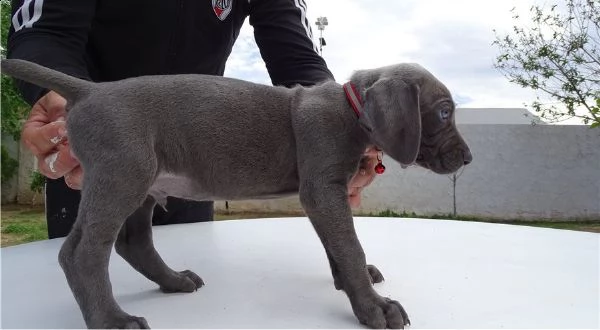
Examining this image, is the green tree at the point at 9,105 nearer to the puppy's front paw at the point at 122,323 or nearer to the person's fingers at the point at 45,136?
the person's fingers at the point at 45,136

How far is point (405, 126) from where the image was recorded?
125cm

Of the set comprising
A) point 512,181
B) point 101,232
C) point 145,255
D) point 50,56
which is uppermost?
point 50,56

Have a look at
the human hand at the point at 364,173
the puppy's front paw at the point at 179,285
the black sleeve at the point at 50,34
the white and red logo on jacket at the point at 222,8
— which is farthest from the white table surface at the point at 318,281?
the white and red logo on jacket at the point at 222,8

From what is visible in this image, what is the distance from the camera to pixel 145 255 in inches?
57.2

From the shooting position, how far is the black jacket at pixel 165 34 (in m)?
1.75

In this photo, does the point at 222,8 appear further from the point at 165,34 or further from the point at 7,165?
the point at 7,165

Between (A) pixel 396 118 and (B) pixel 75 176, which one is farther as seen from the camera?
(B) pixel 75 176

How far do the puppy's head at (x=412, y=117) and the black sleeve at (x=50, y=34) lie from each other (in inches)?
34.7

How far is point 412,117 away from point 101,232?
731mm

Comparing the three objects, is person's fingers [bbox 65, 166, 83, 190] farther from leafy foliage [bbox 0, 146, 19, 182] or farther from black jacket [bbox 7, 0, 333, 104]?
leafy foliage [bbox 0, 146, 19, 182]

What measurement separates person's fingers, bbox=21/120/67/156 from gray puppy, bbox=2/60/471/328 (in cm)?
15

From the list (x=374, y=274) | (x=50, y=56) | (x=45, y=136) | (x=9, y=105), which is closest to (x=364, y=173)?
(x=374, y=274)

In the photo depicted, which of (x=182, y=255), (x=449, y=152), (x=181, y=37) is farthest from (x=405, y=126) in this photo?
(x=181, y=37)

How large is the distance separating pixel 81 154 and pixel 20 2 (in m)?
0.97
